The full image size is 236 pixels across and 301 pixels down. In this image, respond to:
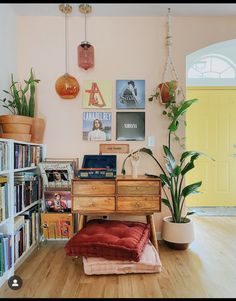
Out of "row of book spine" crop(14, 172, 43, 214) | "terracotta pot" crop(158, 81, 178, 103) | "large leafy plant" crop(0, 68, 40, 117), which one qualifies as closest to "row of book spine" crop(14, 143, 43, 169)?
"row of book spine" crop(14, 172, 43, 214)

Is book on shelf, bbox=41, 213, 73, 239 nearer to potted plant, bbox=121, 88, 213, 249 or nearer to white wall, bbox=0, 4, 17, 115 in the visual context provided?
potted plant, bbox=121, 88, 213, 249

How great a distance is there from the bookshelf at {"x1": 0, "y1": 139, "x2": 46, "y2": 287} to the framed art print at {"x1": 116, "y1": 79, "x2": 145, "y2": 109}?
1.01 m

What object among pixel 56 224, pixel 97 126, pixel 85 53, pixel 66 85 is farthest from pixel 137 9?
pixel 56 224

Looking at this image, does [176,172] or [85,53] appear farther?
[85,53]

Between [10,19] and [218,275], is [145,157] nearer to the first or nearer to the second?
[218,275]

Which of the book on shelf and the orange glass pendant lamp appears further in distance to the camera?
the orange glass pendant lamp

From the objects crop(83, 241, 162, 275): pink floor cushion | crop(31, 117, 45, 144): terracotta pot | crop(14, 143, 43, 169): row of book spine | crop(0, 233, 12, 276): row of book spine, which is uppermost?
crop(31, 117, 45, 144): terracotta pot

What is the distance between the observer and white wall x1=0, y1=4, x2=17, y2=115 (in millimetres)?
2082

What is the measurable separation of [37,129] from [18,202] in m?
0.76

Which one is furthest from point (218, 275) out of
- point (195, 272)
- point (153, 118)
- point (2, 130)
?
point (2, 130)

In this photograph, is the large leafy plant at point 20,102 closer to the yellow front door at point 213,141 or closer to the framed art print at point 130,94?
the framed art print at point 130,94

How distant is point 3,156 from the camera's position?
1627 mm

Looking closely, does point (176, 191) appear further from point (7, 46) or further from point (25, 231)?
point (7, 46)

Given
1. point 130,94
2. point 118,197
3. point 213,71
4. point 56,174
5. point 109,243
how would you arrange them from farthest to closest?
point 213,71
point 130,94
point 56,174
point 118,197
point 109,243
